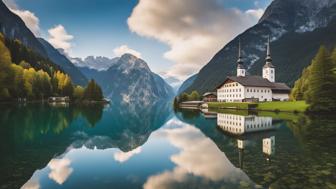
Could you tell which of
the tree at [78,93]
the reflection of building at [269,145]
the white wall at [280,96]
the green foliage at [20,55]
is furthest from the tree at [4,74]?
the white wall at [280,96]

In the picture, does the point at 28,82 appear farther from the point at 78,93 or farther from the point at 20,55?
the point at 20,55

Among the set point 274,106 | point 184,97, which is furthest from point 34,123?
point 184,97

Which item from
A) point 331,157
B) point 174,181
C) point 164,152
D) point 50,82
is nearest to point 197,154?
point 164,152

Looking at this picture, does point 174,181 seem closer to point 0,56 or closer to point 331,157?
point 331,157

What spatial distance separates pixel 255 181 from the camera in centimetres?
1452

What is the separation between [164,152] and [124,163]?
201 inches

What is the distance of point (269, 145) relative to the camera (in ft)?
83.8

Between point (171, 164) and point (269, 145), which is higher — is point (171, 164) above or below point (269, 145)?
below

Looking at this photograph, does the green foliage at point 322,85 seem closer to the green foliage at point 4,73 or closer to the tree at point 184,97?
the tree at point 184,97

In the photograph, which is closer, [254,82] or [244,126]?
[244,126]

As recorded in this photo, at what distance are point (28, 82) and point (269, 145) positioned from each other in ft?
354

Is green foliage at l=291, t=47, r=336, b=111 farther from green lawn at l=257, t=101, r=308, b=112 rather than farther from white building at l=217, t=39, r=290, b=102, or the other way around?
white building at l=217, t=39, r=290, b=102

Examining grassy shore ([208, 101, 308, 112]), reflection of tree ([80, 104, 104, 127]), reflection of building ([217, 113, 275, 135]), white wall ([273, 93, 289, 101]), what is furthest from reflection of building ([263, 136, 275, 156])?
white wall ([273, 93, 289, 101])

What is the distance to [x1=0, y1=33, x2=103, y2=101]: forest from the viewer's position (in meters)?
88.5
